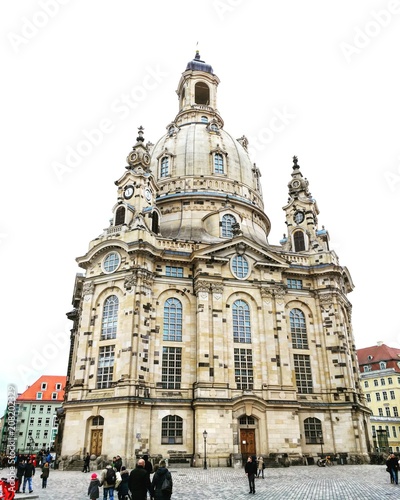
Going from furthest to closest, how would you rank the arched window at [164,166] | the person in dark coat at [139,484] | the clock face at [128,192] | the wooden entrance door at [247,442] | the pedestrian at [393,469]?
1. the arched window at [164,166]
2. the clock face at [128,192]
3. the wooden entrance door at [247,442]
4. the pedestrian at [393,469]
5. the person in dark coat at [139,484]

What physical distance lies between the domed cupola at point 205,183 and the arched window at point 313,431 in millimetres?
19130

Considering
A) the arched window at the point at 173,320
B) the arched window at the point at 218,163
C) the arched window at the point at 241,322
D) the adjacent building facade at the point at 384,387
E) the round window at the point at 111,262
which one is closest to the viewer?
the arched window at the point at 173,320

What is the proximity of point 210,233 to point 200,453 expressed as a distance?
2225 centimetres

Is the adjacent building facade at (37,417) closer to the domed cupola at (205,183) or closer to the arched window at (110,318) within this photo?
the arched window at (110,318)

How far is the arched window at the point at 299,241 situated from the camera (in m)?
52.1

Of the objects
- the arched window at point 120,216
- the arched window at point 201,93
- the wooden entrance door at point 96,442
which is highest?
the arched window at point 201,93

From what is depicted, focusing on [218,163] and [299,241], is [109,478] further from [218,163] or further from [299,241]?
[218,163]

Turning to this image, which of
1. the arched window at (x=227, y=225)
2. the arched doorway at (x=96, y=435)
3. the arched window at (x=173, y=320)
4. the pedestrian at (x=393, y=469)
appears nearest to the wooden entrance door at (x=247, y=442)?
the arched window at (x=173, y=320)

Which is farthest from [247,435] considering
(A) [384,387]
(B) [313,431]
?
(A) [384,387]

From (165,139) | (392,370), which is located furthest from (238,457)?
(392,370)

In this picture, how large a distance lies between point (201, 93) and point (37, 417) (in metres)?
64.5

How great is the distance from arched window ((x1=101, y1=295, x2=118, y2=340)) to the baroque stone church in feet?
0.39

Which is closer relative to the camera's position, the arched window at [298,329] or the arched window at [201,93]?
the arched window at [298,329]

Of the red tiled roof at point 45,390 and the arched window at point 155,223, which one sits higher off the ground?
the arched window at point 155,223
